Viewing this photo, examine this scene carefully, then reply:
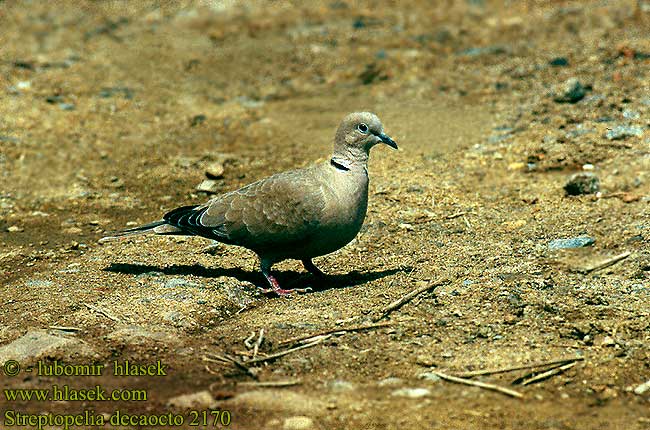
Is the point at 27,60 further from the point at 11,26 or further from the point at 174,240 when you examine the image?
the point at 174,240

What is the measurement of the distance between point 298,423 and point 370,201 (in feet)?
10.5

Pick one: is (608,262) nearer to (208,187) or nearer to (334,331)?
(334,331)

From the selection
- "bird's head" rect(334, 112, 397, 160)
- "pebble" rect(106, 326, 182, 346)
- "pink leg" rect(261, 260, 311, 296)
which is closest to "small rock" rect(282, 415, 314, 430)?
"pebble" rect(106, 326, 182, 346)

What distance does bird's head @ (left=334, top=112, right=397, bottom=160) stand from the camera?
217 inches

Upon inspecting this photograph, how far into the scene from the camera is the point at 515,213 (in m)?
6.46

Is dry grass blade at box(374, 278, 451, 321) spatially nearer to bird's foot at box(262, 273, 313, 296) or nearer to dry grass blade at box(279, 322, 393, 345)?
dry grass blade at box(279, 322, 393, 345)

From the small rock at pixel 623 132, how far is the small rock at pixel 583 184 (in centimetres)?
85

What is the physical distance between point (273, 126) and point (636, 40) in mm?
3891

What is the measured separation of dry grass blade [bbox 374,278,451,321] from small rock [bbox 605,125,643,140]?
9.14 feet

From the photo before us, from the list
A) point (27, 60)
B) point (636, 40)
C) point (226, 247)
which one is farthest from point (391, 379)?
point (27, 60)

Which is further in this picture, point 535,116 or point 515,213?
point 535,116

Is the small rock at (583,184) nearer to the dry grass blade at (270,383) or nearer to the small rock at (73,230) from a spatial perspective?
the dry grass blade at (270,383)

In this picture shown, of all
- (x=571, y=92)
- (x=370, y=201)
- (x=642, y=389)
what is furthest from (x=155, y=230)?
(x=571, y=92)

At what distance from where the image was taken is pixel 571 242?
5719 millimetres
